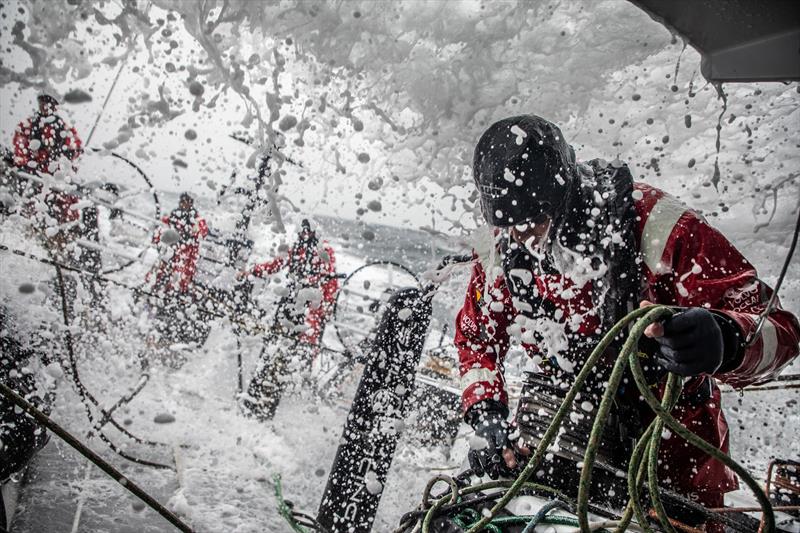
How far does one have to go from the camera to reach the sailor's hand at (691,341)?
4.12 ft

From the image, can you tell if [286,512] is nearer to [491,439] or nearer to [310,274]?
[491,439]

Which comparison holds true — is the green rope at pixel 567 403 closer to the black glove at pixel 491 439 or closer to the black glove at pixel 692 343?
the black glove at pixel 692 343

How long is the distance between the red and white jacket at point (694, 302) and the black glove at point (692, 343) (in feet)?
0.75

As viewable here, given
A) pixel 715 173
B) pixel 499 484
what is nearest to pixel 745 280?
pixel 499 484

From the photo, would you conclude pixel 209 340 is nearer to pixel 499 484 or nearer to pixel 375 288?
pixel 499 484

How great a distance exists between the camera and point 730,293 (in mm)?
1657

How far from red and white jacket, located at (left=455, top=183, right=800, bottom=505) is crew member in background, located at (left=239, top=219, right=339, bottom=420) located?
320cm

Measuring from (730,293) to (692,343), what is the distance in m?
0.60

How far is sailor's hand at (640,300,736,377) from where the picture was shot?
1.26 metres

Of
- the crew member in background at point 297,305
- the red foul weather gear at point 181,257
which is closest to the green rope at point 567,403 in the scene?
the crew member in background at point 297,305

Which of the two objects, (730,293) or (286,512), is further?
(286,512)

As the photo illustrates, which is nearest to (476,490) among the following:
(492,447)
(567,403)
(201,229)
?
(492,447)

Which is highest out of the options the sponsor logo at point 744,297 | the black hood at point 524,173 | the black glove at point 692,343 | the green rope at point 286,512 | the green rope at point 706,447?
the black hood at point 524,173

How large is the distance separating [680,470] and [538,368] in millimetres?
784
